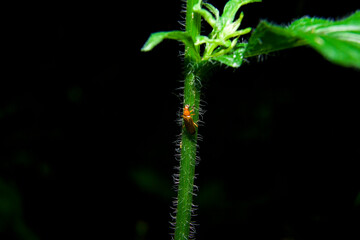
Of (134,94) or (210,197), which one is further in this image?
(134,94)

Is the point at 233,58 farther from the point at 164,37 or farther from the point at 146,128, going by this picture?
the point at 146,128

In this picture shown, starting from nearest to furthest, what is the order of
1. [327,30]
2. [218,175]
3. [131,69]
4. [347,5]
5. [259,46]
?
[327,30], [259,46], [347,5], [218,175], [131,69]

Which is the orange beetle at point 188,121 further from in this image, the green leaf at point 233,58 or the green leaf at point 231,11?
the green leaf at point 231,11

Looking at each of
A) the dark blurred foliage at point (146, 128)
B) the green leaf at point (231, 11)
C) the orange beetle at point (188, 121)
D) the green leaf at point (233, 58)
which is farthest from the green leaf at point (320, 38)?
the dark blurred foliage at point (146, 128)

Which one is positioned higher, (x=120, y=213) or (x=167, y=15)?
(x=167, y=15)

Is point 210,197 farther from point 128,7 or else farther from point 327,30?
point 327,30

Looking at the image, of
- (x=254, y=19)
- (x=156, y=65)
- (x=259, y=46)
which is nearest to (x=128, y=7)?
(x=156, y=65)

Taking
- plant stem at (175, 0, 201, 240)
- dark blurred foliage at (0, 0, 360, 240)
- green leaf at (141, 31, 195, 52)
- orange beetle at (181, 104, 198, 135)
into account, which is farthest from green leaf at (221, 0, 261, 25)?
dark blurred foliage at (0, 0, 360, 240)
